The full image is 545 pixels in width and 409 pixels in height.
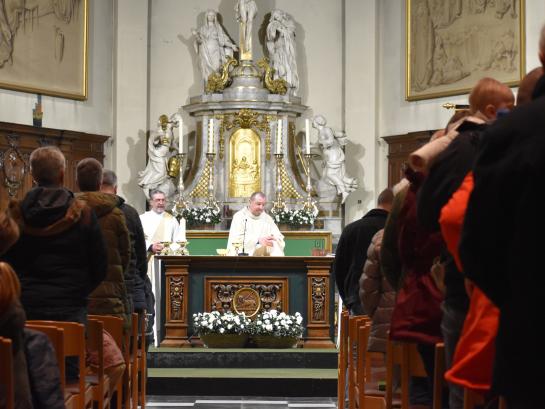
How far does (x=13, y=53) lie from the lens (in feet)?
60.9

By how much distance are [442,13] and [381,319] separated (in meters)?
13.6

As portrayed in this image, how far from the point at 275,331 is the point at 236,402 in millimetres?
1913

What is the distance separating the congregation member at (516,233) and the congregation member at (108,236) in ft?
13.8

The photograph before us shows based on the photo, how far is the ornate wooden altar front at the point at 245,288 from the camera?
13.3m

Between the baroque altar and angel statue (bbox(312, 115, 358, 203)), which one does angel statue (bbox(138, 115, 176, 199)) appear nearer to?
the baroque altar

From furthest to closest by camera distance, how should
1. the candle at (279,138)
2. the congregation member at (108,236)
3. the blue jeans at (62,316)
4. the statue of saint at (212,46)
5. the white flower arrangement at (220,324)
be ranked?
the statue of saint at (212,46) → the candle at (279,138) → the white flower arrangement at (220,324) → the congregation member at (108,236) → the blue jeans at (62,316)

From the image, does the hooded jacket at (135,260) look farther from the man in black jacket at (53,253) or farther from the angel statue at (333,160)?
the angel statue at (333,160)

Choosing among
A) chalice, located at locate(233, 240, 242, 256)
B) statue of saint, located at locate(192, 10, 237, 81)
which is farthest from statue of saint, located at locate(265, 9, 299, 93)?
chalice, located at locate(233, 240, 242, 256)

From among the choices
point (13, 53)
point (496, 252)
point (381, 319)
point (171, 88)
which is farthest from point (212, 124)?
point (496, 252)

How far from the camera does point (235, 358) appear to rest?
12500 millimetres

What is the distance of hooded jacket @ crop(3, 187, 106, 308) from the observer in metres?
6.31

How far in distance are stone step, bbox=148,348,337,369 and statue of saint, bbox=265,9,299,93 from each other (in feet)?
27.2

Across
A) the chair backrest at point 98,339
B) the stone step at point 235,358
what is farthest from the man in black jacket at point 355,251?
the stone step at point 235,358

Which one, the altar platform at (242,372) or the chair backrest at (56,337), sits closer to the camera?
the chair backrest at (56,337)
